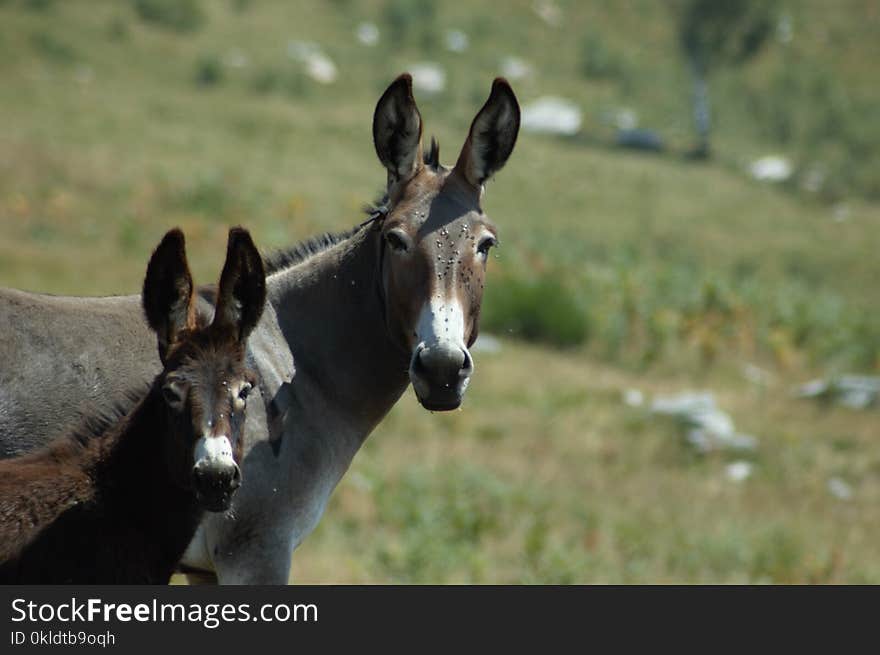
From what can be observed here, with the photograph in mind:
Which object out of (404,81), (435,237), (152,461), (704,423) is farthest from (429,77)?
(152,461)

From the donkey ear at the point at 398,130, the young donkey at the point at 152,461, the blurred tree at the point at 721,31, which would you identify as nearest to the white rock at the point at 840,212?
the blurred tree at the point at 721,31

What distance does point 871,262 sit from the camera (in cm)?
3928

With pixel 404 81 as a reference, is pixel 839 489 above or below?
above

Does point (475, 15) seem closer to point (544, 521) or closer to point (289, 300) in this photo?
point (544, 521)

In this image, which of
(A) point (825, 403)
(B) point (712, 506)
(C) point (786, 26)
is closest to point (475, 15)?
(C) point (786, 26)

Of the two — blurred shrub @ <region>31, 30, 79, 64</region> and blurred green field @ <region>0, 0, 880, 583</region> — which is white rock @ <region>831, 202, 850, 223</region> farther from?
blurred shrub @ <region>31, 30, 79, 64</region>

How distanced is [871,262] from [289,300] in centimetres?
3583

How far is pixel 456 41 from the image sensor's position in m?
59.0

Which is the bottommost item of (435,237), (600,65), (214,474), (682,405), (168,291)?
(214,474)

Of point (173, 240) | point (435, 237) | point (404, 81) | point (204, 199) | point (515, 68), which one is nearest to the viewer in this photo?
point (173, 240)

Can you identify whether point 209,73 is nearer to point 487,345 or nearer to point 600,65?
point 600,65

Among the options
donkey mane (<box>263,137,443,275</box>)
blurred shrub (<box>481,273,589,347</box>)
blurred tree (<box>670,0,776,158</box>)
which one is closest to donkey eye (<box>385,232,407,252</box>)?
donkey mane (<box>263,137,443,275</box>)

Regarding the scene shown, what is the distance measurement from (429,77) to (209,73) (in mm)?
10595

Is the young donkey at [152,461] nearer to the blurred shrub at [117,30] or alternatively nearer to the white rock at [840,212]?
the white rock at [840,212]
